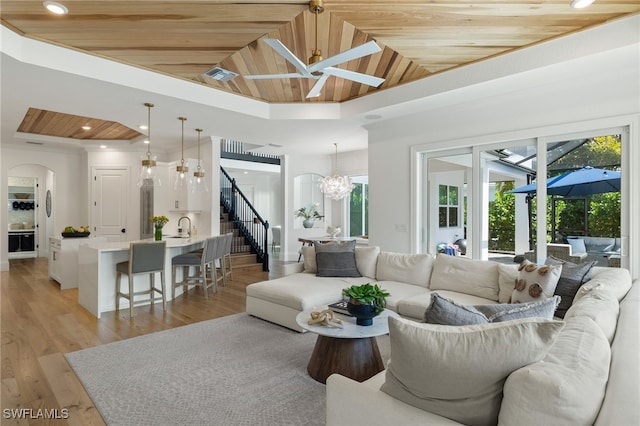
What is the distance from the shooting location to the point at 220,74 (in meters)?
4.30

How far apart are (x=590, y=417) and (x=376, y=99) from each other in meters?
4.55

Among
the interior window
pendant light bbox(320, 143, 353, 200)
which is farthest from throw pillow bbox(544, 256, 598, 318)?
the interior window

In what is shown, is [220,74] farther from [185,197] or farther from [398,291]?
[185,197]

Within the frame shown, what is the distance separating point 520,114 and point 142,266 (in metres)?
5.32

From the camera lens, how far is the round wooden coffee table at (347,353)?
8.84 feet

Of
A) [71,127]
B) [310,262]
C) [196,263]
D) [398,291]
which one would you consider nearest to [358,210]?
[310,262]

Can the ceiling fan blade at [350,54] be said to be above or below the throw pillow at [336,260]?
above

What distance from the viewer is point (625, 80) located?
11.9ft

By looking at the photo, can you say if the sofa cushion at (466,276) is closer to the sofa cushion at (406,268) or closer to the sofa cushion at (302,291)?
the sofa cushion at (406,268)

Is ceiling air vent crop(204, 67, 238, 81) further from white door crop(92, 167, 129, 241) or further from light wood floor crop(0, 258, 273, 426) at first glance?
white door crop(92, 167, 129, 241)

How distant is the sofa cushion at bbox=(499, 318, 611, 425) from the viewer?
108cm

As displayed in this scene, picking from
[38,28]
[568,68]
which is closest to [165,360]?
[38,28]

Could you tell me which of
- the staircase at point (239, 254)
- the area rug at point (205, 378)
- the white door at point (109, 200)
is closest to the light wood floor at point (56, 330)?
the area rug at point (205, 378)

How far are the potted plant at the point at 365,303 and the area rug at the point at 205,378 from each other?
0.62 metres
